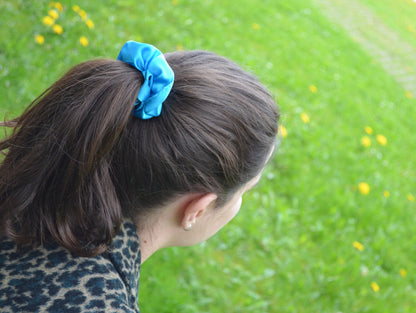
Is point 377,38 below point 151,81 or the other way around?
below

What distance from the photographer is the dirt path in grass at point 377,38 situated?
7484mm

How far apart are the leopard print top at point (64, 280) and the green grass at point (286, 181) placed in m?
1.01

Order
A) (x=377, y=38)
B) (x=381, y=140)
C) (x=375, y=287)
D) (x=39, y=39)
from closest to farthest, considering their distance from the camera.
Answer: (x=375, y=287) < (x=39, y=39) < (x=381, y=140) < (x=377, y=38)

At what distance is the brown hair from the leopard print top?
0.15ft

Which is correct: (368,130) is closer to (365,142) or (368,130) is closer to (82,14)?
(365,142)

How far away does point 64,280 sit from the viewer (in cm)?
124

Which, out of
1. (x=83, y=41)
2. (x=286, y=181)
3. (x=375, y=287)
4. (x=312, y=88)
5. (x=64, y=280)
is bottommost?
(x=375, y=287)

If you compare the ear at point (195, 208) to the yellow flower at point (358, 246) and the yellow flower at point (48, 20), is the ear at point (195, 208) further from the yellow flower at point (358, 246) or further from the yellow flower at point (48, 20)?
the yellow flower at point (48, 20)

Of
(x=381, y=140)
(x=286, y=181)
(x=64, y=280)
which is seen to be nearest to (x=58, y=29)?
(x=286, y=181)

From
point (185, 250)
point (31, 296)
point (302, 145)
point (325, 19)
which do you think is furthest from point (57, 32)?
point (325, 19)

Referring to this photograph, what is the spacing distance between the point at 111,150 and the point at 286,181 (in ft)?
7.90

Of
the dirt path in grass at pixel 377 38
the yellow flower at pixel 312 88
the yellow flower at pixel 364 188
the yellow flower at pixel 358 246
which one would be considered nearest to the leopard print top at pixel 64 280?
the yellow flower at pixel 358 246

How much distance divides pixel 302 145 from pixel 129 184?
288cm

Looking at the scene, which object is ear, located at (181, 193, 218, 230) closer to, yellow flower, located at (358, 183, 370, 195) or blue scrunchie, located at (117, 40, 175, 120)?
blue scrunchie, located at (117, 40, 175, 120)
